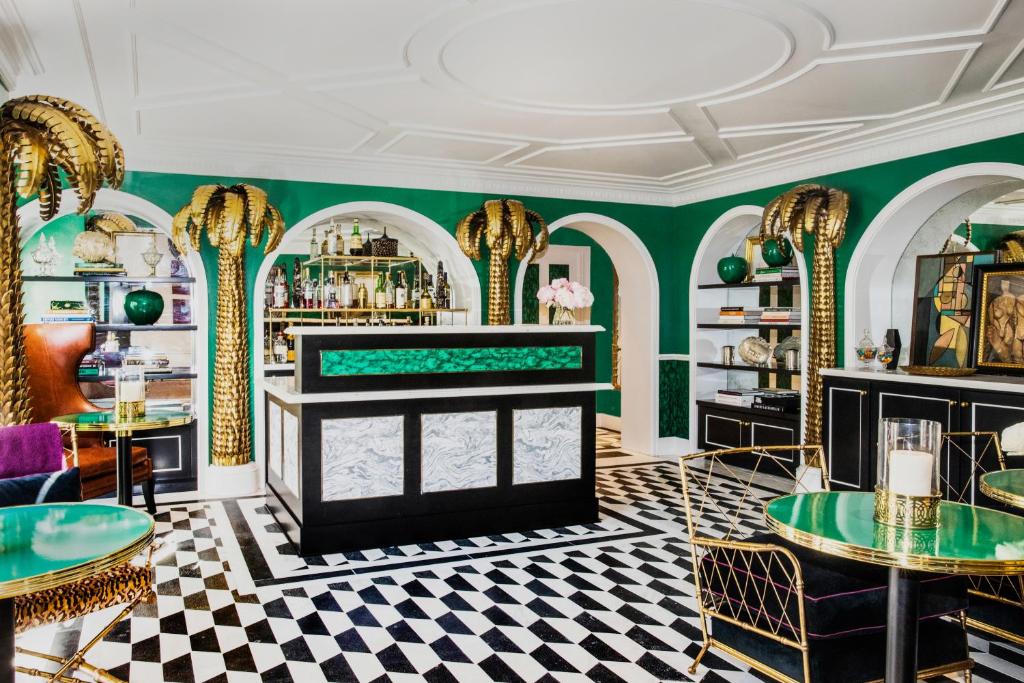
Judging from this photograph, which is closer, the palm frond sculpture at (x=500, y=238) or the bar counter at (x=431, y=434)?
the bar counter at (x=431, y=434)

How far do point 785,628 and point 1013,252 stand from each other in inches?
179

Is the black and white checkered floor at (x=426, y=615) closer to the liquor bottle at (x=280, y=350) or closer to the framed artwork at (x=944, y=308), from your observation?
the liquor bottle at (x=280, y=350)

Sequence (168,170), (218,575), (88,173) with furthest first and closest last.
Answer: (168,170)
(218,575)
(88,173)

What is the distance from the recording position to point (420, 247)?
25.9 ft

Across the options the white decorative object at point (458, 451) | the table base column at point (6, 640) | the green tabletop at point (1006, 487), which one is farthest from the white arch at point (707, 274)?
the table base column at point (6, 640)

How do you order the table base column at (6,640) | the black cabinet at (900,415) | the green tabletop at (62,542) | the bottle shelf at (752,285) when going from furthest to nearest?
1. the bottle shelf at (752,285)
2. the black cabinet at (900,415)
3. the table base column at (6,640)
4. the green tabletop at (62,542)

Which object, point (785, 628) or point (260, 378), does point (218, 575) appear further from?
point (785, 628)

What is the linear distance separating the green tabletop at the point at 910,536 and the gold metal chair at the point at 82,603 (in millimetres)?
2300

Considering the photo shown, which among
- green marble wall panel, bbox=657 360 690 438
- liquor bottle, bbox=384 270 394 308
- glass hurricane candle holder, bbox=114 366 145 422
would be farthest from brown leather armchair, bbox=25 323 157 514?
Result: green marble wall panel, bbox=657 360 690 438

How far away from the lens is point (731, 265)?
724 cm

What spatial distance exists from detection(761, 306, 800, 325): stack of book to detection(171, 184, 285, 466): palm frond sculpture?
4503 mm

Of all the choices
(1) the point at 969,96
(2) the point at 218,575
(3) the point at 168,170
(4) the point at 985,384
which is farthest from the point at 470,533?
(1) the point at 969,96

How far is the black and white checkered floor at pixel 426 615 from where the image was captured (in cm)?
306

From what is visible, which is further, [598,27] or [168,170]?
[168,170]
